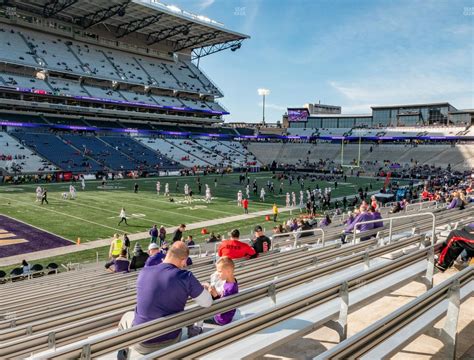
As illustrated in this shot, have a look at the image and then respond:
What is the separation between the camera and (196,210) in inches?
1068

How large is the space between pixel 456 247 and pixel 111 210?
942 inches

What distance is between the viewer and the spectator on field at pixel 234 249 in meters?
6.73

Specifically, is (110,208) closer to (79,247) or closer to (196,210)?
(196,210)

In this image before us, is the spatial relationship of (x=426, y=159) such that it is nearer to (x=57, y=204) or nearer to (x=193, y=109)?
(x=193, y=109)

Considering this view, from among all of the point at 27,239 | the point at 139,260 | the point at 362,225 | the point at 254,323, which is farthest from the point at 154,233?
the point at 254,323

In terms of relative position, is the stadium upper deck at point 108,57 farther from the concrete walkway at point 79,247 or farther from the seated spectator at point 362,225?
the seated spectator at point 362,225

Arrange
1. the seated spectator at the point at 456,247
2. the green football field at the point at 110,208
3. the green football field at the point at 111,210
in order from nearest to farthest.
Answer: the seated spectator at the point at 456,247, the green football field at the point at 111,210, the green football field at the point at 110,208

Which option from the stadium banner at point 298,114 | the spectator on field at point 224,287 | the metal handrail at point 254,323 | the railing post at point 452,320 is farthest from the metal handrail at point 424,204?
the stadium banner at point 298,114

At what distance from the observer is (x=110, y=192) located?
34.5 meters

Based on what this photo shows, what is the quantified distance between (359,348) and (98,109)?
2613 inches

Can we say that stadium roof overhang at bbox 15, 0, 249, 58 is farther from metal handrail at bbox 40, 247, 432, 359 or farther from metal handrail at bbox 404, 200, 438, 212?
metal handrail at bbox 40, 247, 432, 359

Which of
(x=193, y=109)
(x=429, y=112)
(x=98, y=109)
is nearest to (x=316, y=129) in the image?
(x=429, y=112)

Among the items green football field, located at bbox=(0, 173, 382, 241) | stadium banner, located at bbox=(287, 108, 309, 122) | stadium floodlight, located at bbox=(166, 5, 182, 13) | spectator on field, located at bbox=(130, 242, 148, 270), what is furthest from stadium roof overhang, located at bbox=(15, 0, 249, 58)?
spectator on field, located at bbox=(130, 242, 148, 270)

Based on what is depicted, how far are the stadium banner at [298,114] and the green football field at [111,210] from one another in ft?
182
